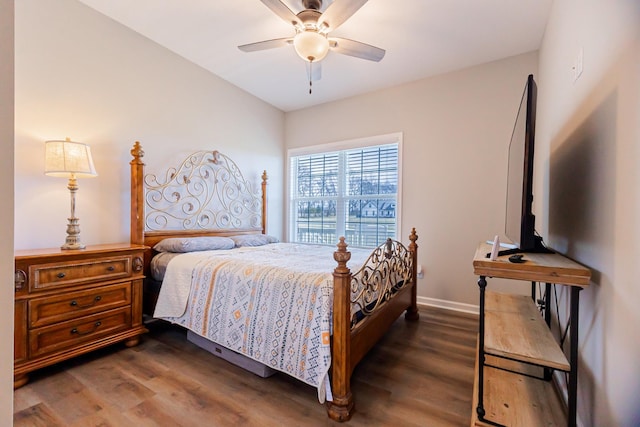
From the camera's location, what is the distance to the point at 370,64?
3.12 meters

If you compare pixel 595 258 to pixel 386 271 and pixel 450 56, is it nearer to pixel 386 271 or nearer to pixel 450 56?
pixel 386 271

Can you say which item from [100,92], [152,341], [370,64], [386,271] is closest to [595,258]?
[386,271]

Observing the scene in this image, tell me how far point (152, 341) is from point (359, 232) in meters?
2.71

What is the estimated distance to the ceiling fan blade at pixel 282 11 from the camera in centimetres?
182

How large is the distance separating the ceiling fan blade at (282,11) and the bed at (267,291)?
165 cm

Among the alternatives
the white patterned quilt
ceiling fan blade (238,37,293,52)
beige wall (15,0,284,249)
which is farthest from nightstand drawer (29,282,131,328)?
ceiling fan blade (238,37,293,52)

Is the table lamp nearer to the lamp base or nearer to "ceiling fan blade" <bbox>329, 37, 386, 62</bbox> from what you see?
the lamp base

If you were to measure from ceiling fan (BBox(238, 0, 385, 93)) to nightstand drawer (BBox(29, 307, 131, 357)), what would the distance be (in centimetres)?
243

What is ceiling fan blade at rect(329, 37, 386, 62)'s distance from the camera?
217 cm

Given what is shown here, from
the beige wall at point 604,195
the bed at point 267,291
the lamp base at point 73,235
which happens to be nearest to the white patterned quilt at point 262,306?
the bed at point 267,291

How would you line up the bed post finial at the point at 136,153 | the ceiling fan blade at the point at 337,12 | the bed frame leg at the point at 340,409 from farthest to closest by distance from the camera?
the bed post finial at the point at 136,153 → the ceiling fan blade at the point at 337,12 → the bed frame leg at the point at 340,409

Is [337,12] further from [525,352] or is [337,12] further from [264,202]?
[264,202]

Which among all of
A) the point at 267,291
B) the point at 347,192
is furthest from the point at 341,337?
the point at 347,192

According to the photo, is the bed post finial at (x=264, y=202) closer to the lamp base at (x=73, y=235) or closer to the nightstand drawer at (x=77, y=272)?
the nightstand drawer at (x=77, y=272)
